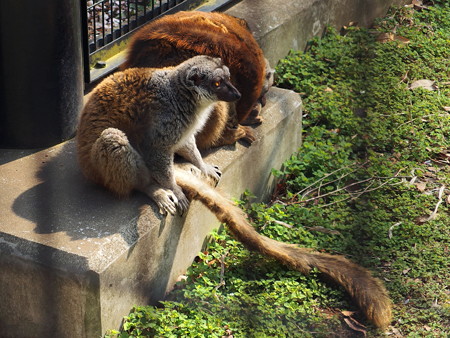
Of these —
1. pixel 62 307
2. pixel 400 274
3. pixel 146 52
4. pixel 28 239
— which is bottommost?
pixel 400 274

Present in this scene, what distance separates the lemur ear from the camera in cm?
442

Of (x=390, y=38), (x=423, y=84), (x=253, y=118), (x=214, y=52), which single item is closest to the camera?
(x=214, y=52)

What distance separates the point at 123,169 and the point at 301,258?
4.57 ft

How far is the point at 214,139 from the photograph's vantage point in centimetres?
527

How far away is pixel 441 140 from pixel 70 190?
3.67m

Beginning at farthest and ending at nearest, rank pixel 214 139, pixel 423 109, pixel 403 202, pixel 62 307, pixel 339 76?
pixel 339 76, pixel 423 109, pixel 403 202, pixel 214 139, pixel 62 307

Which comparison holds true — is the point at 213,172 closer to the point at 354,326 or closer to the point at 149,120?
the point at 149,120

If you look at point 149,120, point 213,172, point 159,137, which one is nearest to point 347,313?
point 213,172

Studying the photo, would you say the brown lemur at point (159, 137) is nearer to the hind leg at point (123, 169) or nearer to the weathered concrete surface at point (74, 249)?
the hind leg at point (123, 169)

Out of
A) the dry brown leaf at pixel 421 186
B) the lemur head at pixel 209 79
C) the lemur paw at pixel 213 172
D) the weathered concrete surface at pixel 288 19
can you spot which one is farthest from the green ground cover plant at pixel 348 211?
the lemur head at pixel 209 79

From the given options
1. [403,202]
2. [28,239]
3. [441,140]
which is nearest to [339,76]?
[441,140]

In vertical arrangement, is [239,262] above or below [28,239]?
below

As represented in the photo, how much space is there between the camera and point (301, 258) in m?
4.74

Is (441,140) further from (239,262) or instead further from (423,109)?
(239,262)
